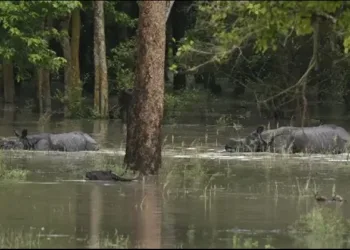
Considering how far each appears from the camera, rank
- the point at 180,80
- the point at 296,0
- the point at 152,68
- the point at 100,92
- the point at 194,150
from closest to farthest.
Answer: the point at 296,0 → the point at 152,68 → the point at 194,150 → the point at 100,92 → the point at 180,80

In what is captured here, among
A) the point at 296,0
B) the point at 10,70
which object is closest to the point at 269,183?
the point at 296,0

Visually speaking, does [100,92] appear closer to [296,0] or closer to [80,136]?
[80,136]

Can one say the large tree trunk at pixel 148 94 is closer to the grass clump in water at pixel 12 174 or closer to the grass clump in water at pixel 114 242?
the grass clump in water at pixel 12 174

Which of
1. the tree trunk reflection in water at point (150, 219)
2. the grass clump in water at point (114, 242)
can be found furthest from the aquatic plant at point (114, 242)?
the tree trunk reflection in water at point (150, 219)

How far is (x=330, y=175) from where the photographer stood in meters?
18.9

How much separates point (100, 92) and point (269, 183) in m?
23.1

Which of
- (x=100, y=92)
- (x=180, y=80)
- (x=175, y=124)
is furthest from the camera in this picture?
(x=180, y=80)

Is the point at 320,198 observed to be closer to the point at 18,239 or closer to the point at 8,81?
the point at 18,239

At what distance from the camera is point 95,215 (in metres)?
13.4

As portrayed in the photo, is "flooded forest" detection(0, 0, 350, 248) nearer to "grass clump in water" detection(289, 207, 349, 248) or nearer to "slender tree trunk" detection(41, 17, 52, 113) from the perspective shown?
"grass clump in water" detection(289, 207, 349, 248)

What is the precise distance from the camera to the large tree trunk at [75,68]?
39656 millimetres

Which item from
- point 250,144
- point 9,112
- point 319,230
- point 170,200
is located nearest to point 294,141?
point 250,144

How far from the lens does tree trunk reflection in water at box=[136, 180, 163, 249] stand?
11.2 meters

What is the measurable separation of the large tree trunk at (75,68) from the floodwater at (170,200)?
53.1 ft
